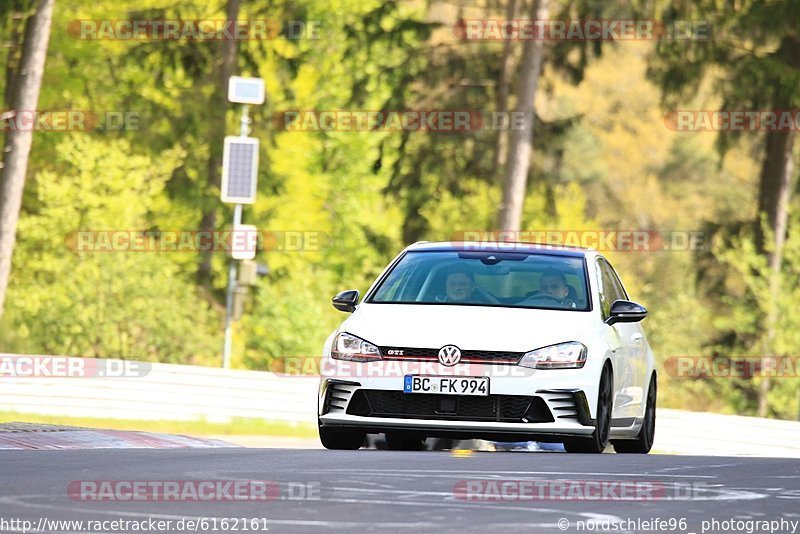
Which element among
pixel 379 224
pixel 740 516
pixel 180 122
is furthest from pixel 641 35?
pixel 740 516

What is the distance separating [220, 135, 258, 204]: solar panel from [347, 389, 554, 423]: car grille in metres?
15.2

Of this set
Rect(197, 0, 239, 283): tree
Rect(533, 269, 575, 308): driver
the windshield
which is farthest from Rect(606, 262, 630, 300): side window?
Rect(197, 0, 239, 283): tree

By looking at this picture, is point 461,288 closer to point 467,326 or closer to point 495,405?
point 467,326

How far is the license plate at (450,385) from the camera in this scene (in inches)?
494

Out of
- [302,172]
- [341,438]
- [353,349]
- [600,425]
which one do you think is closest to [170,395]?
[341,438]

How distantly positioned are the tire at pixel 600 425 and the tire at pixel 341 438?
5.16 feet

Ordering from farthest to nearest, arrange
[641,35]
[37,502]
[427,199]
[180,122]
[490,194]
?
[490,194]
[180,122]
[427,199]
[641,35]
[37,502]

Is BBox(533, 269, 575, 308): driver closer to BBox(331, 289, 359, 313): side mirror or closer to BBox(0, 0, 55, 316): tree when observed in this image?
BBox(331, 289, 359, 313): side mirror

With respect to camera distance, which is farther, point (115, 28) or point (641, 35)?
point (115, 28)

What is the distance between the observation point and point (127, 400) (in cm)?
2059

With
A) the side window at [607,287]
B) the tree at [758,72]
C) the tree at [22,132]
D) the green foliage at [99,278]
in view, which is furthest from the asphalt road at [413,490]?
the tree at [758,72]

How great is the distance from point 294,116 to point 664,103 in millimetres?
13938

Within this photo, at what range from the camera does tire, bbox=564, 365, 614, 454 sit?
12.9 metres

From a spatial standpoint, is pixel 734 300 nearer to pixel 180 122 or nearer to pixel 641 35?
pixel 641 35
